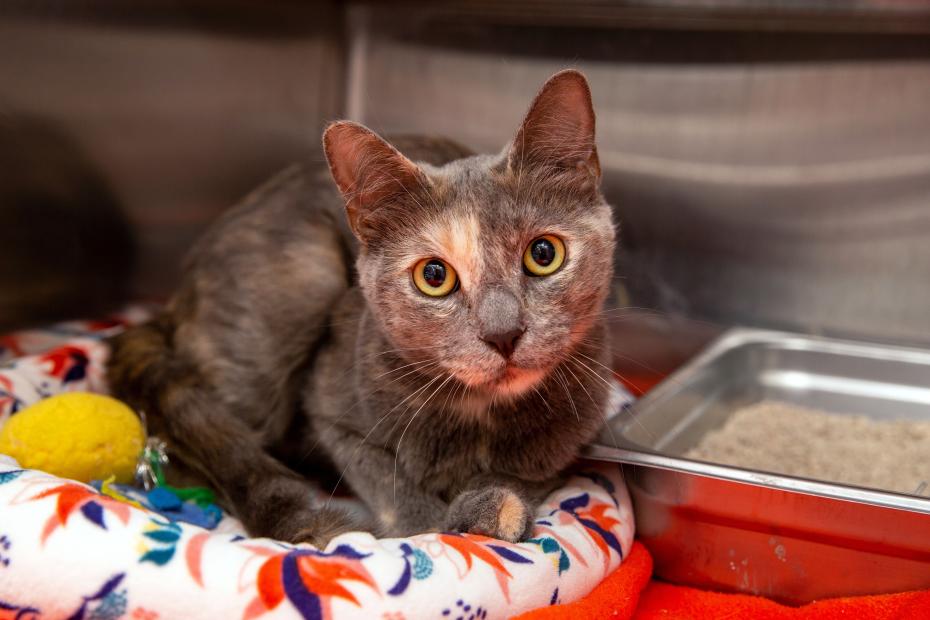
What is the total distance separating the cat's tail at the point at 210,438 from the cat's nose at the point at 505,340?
37 cm

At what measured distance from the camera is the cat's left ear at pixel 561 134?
1.25m

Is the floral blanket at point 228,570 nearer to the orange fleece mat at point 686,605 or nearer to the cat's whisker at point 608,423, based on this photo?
the orange fleece mat at point 686,605

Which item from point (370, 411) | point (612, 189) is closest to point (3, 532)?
point (370, 411)

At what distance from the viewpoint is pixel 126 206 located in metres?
2.23

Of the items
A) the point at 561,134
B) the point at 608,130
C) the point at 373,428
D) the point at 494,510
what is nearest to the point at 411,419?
the point at 373,428

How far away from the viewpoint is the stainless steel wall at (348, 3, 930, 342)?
212 centimetres

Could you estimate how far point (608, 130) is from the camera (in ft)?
7.80

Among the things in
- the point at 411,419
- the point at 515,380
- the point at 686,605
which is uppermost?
the point at 515,380

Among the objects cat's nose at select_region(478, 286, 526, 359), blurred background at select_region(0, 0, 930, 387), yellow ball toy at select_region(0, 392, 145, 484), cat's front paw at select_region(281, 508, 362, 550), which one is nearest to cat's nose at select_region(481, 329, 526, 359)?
cat's nose at select_region(478, 286, 526, 359)

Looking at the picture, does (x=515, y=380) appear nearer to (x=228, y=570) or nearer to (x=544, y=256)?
(x=544, y=256)

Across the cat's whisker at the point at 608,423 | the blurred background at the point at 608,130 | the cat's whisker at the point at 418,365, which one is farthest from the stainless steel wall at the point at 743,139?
the cat's whisker at the point at 418,365

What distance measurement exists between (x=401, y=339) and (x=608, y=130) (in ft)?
4.13

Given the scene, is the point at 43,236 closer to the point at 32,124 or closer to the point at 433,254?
the point at 32,124

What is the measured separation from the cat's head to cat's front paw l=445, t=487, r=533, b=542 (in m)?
0.16
